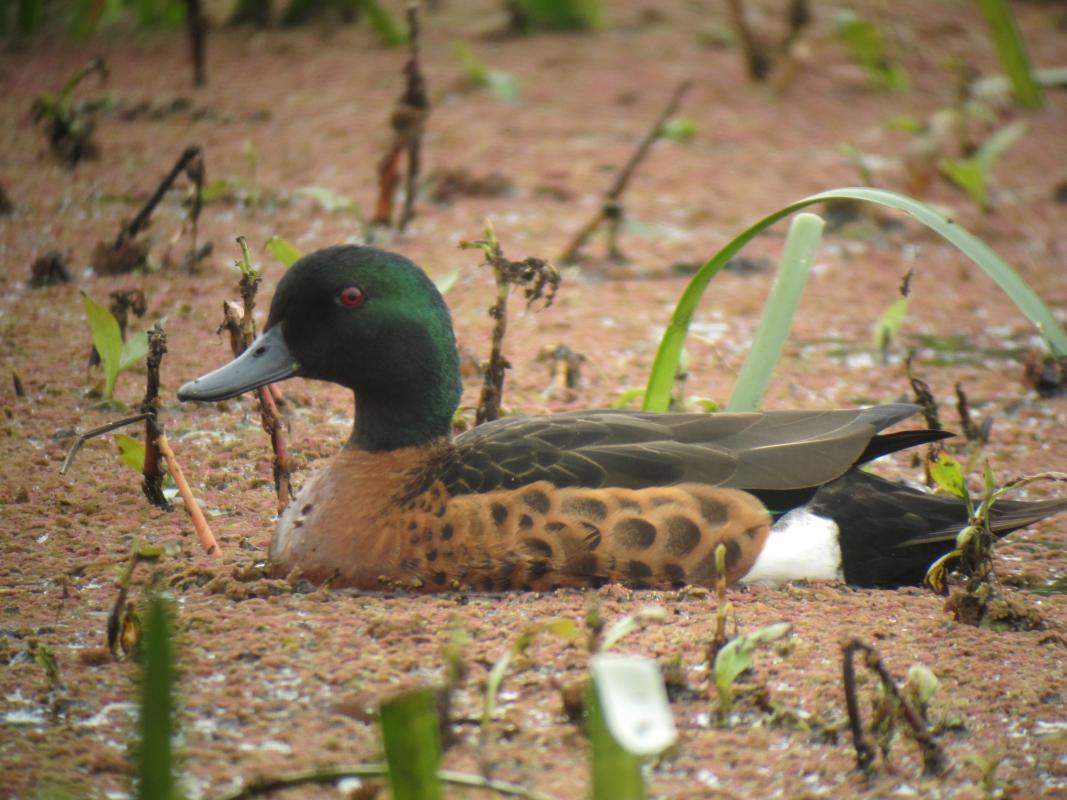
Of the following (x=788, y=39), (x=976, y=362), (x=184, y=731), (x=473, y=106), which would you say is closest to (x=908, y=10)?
(x=788, y=39)

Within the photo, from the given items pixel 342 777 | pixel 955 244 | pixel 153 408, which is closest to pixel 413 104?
pixel 153 408

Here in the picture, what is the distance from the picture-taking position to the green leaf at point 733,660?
2.84 metres

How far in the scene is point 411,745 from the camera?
2100 millimetres

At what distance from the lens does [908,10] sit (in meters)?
9.80

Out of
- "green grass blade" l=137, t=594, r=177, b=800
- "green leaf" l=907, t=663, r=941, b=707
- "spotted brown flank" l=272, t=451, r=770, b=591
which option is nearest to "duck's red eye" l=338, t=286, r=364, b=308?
"spotted brown flank" l=272, t=451, r=770, b=591

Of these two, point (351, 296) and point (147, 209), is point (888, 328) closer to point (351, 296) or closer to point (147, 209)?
point (351, 296)

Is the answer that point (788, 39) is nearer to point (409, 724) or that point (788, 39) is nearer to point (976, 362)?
point (976, 362)

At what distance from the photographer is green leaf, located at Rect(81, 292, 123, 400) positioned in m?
4.22

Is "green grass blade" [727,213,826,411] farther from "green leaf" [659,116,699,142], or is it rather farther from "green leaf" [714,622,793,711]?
"green leaf" [659,116,699,142]

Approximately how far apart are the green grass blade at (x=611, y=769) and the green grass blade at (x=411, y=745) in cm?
25

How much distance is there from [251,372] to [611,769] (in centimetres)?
195

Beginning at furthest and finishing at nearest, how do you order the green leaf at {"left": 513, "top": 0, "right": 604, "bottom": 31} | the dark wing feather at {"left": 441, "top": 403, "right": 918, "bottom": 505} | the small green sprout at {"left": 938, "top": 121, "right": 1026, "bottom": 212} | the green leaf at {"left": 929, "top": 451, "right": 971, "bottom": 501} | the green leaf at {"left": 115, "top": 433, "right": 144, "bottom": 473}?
the green leaf at {"left": 513, "top": 0, "right": 604, "bottom": 31} < the small green sprout at {"left": 938, "top": 121, "right": 1026, "bottom": 212} < the green leaf at {"left": 115, "top": 433, "right": 144, "bottom": 473} < the dark wing feather at {"left": 441, "top": 403, "right": 918, "bottom": 505} < the green leaf at {"left": 929, "top": 451, "right": 971, "bottom": 501}

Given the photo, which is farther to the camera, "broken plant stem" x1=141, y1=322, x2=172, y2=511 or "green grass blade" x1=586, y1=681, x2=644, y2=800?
"broken plant stem" x1=141, y1=322, x2=172, y2=511

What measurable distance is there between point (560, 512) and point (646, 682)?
145cm
